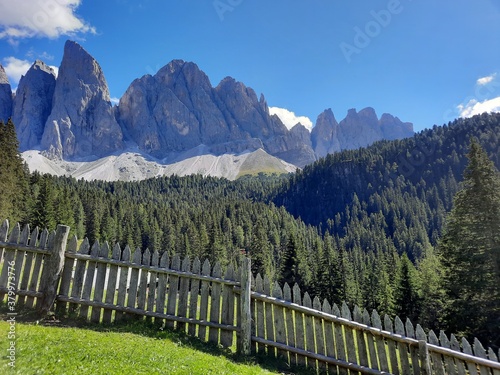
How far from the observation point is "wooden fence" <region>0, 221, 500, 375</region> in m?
9.48

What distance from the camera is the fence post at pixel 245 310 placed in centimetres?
962

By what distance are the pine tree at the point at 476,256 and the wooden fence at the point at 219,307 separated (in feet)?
45.6

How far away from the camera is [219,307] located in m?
10.1

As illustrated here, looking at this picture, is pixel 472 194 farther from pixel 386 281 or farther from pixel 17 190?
pixel 17 190

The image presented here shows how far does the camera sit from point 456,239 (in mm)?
23266

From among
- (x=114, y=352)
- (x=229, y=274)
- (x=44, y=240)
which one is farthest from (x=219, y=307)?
(x=44, y=240)

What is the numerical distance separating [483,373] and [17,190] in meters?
58.3

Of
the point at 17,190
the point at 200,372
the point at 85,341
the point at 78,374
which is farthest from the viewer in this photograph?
the point at 17,190

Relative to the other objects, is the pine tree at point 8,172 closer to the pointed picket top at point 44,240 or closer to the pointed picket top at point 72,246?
the pointed picket top at point 44,240

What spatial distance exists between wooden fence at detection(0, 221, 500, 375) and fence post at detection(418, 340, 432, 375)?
0.11 metres

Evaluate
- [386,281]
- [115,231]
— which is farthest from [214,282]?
[115,231]

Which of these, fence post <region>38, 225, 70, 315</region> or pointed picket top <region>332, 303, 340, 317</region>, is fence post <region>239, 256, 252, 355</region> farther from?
fence post <region>38, 225, 70, 315</region>

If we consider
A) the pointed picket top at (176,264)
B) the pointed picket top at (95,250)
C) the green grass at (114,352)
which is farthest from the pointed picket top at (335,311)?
the pointed picket top at (95,250)

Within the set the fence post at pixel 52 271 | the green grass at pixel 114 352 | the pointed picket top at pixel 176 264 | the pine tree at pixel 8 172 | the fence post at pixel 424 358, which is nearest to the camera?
the green grass at pixel 114 352
